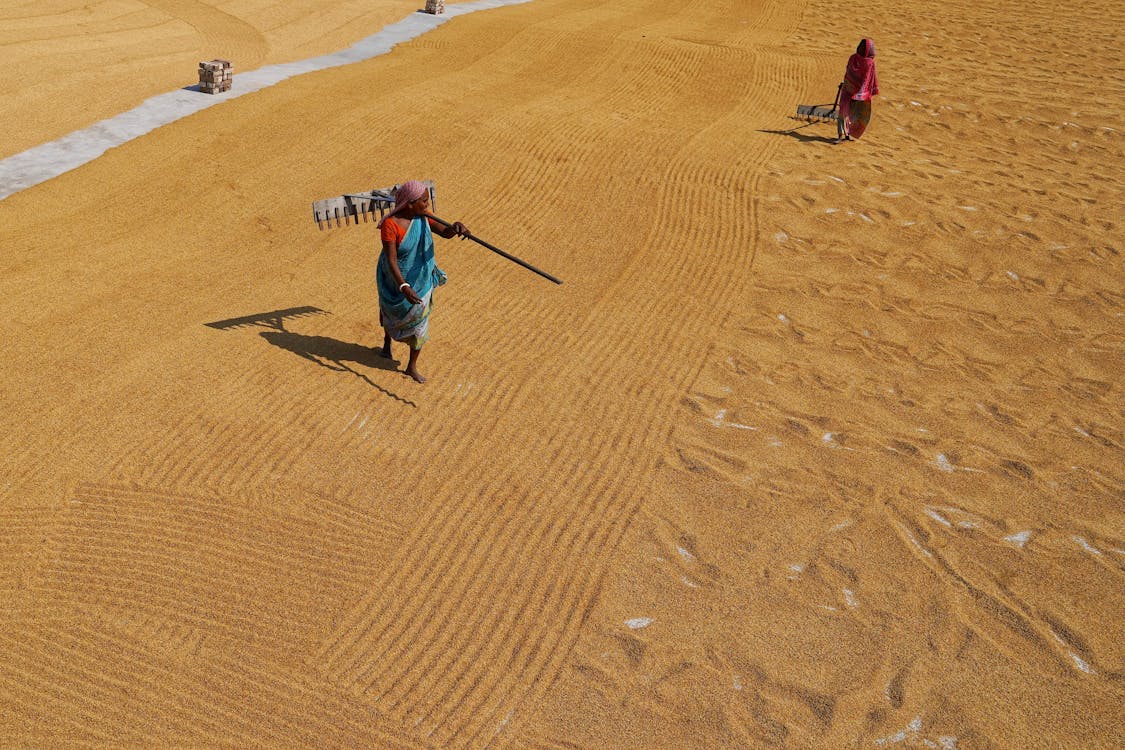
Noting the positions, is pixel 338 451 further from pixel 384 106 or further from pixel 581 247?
pixel 384 106

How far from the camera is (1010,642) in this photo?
18.7 feet

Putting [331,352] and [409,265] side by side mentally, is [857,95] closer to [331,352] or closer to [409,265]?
[409,265]

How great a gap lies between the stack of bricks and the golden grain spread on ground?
0.67m

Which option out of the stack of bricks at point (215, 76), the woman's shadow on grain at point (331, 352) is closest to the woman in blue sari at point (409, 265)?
the woman's shadow on grain at point (331, 352)

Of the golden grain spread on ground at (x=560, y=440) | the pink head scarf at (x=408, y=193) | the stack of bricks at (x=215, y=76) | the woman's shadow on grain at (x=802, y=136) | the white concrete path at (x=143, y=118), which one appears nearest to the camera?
the golden grain spread on ground at (x=560, y=440)

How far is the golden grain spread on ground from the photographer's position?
516 cm

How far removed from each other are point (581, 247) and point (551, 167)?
2288 mm

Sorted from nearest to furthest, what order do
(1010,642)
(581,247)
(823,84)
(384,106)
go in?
1. (1010,642)
2. (581,247)
3. (384,106)
4. (823,84)

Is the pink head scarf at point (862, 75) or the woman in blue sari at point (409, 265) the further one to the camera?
the pink head scarf at point (862, 75)

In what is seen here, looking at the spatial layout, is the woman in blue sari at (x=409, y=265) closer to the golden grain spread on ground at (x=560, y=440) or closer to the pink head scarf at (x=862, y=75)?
the golden grain spread on ground at (x=560, y=440)

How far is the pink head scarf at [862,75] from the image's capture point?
1405cm

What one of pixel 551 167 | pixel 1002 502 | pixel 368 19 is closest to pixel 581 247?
pixel 551 167

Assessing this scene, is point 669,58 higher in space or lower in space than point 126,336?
higher

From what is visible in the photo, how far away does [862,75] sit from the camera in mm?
14195
